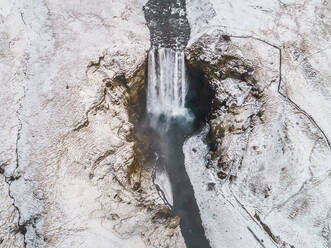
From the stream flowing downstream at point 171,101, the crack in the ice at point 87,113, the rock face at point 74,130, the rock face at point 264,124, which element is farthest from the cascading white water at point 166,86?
the crack in the ice at point 87,113

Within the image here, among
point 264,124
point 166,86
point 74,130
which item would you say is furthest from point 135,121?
point 264,124

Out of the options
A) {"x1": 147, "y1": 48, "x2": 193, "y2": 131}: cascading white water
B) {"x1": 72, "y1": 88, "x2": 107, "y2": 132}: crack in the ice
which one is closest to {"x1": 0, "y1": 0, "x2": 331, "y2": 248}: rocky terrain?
{"x1": 72, "y1": 88, "x2": 107, "y2": 132}: crack in the ice

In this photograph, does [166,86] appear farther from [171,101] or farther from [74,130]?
[74,130]

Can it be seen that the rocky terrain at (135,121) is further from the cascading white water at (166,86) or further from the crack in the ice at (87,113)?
the cascading white water at (166,86)

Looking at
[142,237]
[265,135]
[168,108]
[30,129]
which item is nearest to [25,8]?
[30,129]

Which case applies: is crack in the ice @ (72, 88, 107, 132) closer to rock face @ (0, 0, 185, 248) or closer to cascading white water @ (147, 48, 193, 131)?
rock face @ (0, 0, 185, 248)

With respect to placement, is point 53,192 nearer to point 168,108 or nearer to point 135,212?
point 135,212
